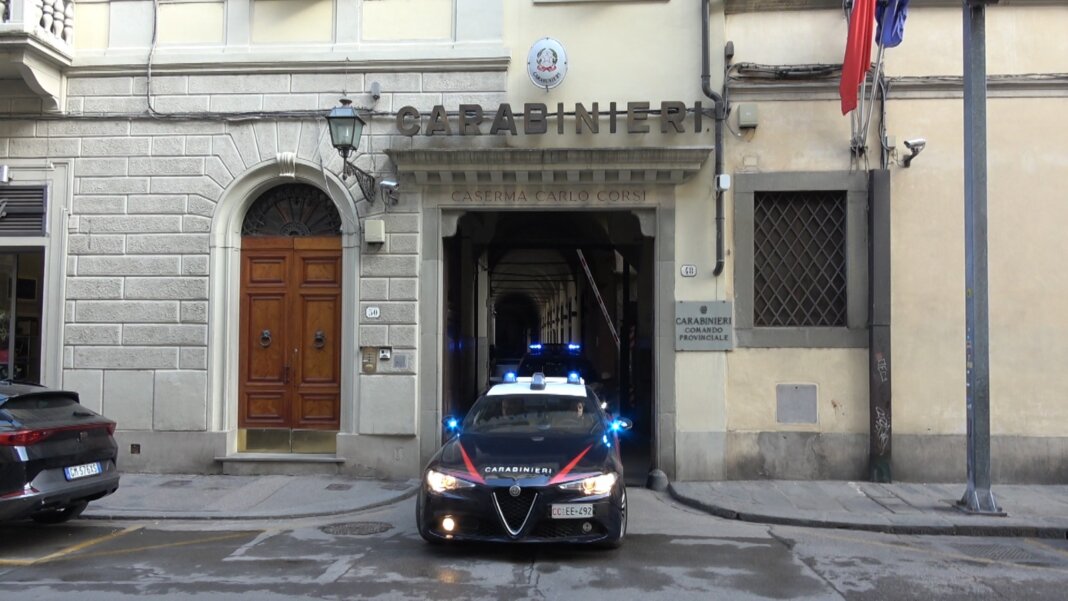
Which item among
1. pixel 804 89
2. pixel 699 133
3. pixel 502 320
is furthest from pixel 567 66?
pixel 502 320

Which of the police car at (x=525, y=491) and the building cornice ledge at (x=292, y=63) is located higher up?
the building cornice ledge at (x=292, y=63)

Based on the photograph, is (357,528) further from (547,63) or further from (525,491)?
(547,63)

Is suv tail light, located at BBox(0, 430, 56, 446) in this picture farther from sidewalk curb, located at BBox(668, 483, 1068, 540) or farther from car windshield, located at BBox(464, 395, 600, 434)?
sidewalk curb, located at BBox(668, 483, 1068, 540)

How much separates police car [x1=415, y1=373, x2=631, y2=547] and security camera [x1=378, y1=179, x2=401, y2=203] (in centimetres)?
439

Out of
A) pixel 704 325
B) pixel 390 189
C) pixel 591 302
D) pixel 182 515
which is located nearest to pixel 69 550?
pixel 182 515

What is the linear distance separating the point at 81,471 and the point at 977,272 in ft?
31.8

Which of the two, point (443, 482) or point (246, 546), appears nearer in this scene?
point (443, 482)

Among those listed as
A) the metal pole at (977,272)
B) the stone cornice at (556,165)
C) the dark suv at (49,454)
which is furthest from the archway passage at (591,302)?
the dark suv at (49,454)

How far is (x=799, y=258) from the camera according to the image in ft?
37.0

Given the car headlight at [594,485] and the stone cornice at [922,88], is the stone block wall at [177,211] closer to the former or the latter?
the stone cornice at [922,88]

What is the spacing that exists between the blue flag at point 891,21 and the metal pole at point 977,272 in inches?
38.5

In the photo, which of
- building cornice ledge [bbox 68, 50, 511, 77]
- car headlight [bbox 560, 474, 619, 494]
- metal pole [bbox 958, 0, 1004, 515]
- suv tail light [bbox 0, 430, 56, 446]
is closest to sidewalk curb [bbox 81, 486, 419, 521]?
suv tail light [bbox 0, 430, 56, 446]

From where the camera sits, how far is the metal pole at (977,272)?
9133mm

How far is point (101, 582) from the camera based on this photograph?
664 centimetres
